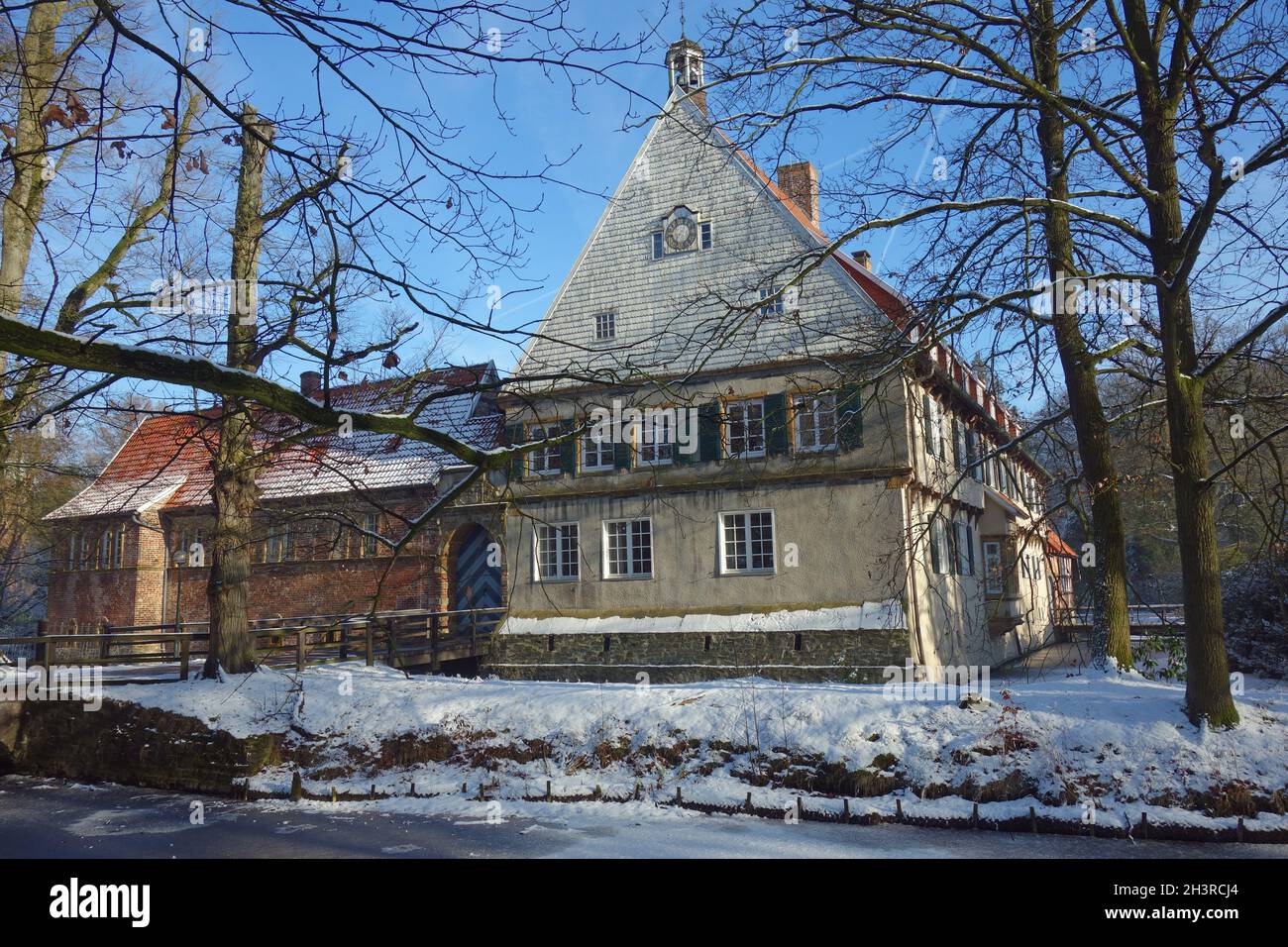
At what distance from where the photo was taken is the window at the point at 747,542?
20922 millimetres

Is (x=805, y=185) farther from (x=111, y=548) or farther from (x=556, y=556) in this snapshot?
(x=111, y=548)

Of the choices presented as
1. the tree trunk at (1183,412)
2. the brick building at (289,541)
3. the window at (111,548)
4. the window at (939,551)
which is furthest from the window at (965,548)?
the window at (111,548)


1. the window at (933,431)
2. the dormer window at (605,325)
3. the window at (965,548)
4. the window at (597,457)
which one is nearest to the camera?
the window at (933,431)

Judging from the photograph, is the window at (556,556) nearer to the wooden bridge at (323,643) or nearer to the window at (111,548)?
the wooden bridge at (323,643)

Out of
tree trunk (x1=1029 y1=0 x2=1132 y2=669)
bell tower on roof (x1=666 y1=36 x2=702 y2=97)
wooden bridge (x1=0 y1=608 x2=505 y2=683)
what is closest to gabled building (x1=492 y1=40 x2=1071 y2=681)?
wooden bridge (x1=0 y1=608 x2=505 y2=683)

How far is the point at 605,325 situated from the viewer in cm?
2342

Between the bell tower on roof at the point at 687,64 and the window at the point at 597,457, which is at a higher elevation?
the bell tower on roof at the point at 687,64

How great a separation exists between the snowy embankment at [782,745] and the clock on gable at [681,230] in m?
12.2

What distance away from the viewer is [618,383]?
618 centimetres

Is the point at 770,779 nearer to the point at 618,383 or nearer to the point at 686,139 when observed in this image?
the point at 618,383

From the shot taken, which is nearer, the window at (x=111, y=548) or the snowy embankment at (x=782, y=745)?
the snowy embankment at (x=782, y=745)
